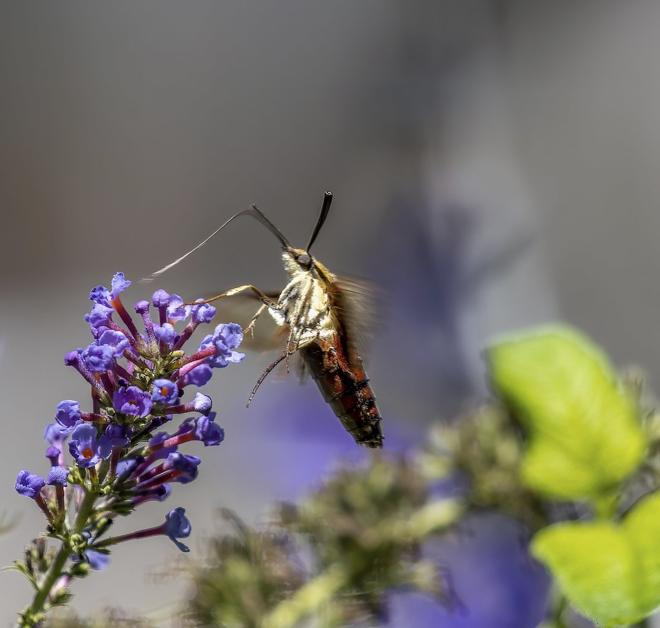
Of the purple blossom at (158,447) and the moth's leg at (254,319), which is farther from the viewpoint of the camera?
the moth's leg at (254,319)

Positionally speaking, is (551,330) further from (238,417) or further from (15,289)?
(15,289)

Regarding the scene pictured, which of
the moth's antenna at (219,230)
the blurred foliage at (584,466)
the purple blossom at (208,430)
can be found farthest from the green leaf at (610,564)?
the moth's antenna at (219,230)

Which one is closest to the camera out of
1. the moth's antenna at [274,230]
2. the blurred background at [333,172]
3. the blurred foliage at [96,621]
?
the blurred foliage at [96,621]

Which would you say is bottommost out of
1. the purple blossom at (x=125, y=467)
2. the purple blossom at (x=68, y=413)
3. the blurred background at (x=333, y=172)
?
the purple blossom at (x=125, y=467)

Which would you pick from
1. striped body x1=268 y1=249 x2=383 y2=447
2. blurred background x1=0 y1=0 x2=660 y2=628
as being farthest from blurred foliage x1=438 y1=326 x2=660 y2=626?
blurred background x1=0 y1=0 x2=660 y2=628

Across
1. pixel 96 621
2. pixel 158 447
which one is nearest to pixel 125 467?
pixel 158 447

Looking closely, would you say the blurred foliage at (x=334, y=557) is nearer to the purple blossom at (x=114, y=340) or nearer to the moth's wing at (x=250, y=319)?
the moth's wing at (x=250, y=319)

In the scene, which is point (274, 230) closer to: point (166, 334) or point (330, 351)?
point (330, 351)

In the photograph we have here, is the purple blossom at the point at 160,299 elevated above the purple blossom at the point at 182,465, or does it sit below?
above
